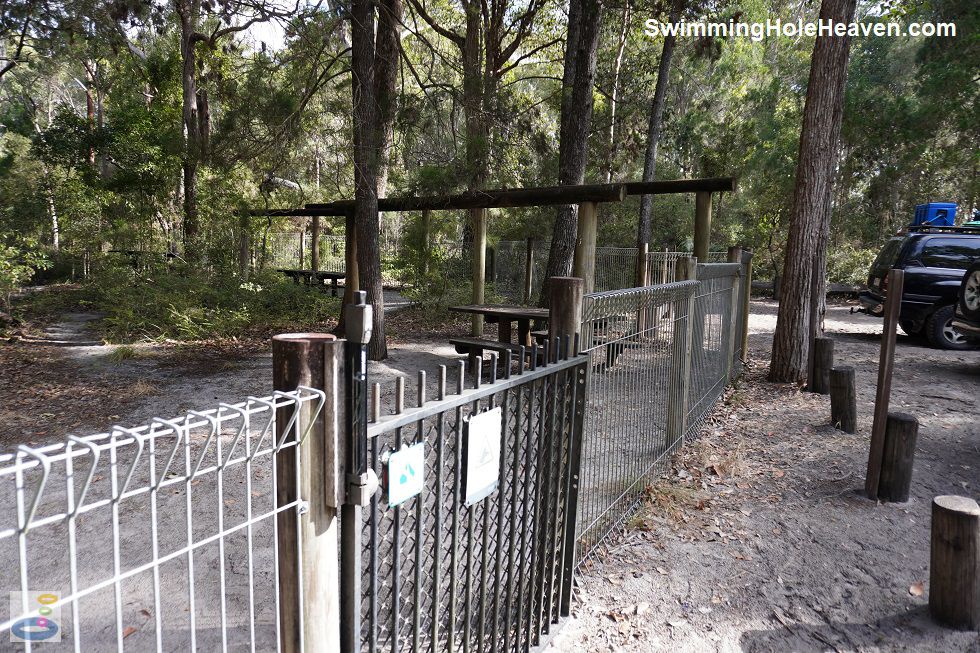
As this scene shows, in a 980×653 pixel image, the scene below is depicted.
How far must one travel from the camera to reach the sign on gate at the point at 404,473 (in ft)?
5.93

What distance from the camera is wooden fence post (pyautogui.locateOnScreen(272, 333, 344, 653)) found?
1588 mm

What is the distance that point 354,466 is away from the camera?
1678mm

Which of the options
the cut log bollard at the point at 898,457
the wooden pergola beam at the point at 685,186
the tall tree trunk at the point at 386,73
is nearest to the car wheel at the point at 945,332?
the wooden pergola beam at the point at 685,186

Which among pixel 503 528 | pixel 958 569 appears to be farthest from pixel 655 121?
pixel 503 528

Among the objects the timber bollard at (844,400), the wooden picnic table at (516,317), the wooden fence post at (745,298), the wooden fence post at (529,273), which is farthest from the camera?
the wooden fence post at (529,273)

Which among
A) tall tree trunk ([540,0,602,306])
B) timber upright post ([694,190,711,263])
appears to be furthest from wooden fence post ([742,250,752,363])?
tall tree trunk ([540,0,602,306])

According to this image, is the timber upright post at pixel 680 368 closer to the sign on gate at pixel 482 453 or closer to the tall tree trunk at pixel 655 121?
the sign on gate at pixel 482 453

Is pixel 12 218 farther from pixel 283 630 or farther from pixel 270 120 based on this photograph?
pixel 283 630

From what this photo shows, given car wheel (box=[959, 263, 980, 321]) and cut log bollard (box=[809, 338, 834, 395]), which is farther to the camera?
car wheel (box=[959, 263, 980, 321])

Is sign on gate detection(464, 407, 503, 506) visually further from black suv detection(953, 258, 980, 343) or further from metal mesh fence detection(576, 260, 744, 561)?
black suv detection(953, 258, 980, 343)

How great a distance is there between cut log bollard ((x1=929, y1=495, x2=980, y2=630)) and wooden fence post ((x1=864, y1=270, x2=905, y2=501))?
4.17ft

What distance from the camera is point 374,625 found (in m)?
1.86

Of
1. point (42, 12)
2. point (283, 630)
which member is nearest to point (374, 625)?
point (283, 630)

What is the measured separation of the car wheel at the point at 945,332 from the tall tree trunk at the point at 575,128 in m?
6.23
